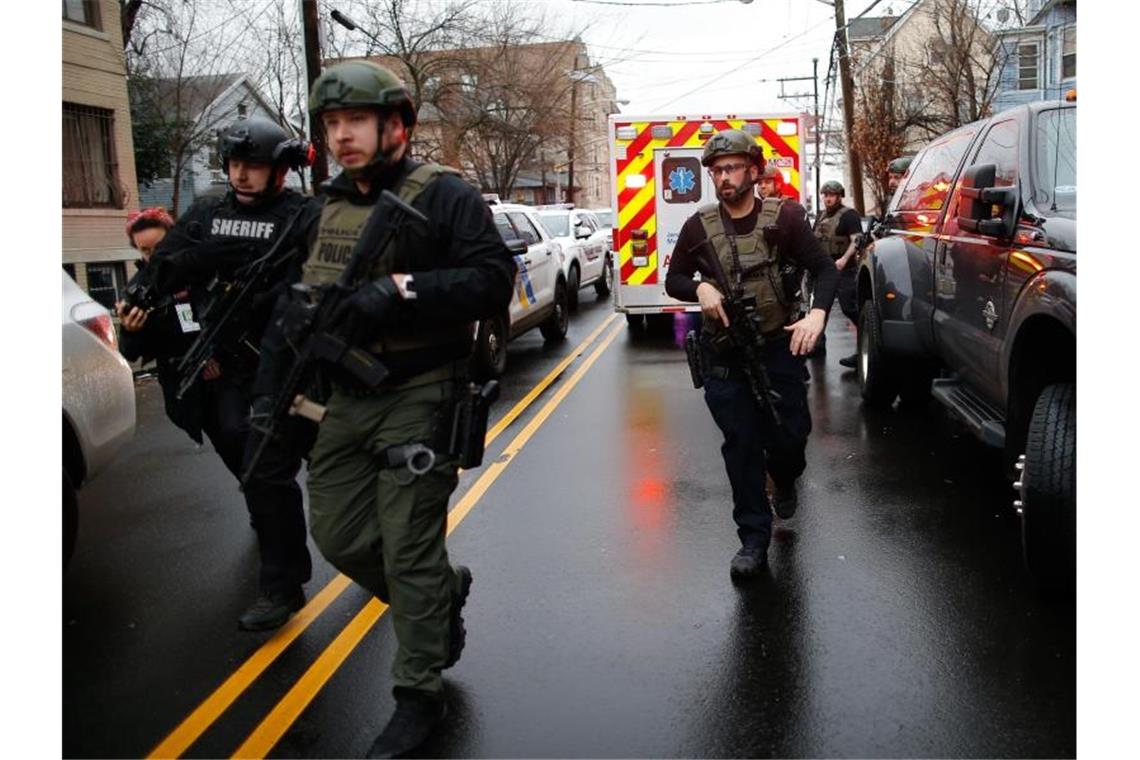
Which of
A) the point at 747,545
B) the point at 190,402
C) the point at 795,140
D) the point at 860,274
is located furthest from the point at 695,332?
the point at 795,140

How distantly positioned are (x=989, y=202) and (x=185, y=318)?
140 inches

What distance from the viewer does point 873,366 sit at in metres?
7.85

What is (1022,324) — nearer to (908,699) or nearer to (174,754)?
(908,699)

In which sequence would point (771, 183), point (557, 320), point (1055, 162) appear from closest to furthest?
point (1055, 162) → point (771, 183) → point (557, 320)

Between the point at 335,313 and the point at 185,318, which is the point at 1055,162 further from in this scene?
the point at 185,318

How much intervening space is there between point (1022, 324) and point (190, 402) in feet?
11.6

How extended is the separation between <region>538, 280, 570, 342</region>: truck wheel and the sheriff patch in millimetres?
8380

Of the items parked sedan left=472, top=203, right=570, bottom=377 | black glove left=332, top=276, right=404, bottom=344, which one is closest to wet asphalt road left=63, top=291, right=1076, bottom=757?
black glove left=332, top=276, right=404, bottom=344

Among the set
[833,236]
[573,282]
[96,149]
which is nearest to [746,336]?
[833,236]

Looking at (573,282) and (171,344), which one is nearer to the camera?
(171,344)

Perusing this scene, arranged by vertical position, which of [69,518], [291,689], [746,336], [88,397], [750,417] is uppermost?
[746,336]

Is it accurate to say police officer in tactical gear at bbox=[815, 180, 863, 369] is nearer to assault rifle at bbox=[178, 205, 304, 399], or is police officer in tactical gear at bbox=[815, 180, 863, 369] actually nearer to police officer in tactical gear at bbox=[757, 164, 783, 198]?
police officer in tactical gear at bbox=[757, 164, 783, 198]

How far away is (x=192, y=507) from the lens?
20.4ft

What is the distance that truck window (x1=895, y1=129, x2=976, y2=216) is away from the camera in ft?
21.0
